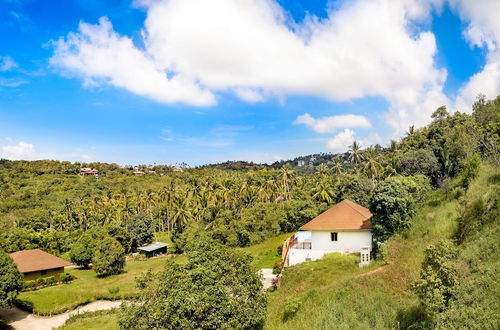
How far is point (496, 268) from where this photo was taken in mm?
10289

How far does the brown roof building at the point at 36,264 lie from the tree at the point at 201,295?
3062cm

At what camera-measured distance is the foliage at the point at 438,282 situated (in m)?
9.76

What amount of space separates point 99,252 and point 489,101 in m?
56.9

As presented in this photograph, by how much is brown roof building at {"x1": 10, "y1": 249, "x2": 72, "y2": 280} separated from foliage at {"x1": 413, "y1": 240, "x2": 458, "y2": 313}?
39.9m

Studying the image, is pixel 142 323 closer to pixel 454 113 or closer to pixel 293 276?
pixel 293 276

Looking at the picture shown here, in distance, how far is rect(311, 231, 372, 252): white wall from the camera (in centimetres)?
2697

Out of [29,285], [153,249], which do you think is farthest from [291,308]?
[153,249]

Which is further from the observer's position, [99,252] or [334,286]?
[99,252]

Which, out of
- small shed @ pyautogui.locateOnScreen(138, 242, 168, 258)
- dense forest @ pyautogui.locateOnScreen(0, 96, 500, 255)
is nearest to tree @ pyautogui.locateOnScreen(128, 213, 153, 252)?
dense forest @ pyautogui.locateOnScreen(0, 96, 500, 255)

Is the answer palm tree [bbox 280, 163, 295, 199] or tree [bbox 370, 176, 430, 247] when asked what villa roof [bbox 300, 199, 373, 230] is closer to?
tree [bbox 370, 176, 430, 247]

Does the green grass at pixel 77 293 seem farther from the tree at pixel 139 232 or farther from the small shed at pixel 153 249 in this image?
the tree at pixel 139 232

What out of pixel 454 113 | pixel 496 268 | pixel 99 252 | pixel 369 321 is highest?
pixel 454 113

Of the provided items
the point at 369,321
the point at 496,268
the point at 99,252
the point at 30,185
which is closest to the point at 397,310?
the point at 369,321

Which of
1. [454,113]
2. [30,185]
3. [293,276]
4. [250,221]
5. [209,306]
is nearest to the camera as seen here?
[209,306]
